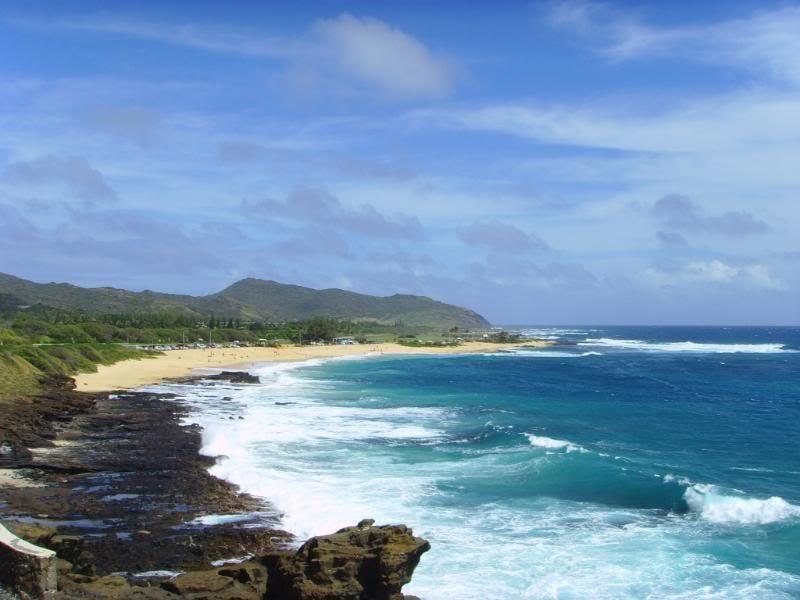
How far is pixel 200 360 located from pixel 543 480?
218 feet

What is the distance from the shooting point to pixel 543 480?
2534cm

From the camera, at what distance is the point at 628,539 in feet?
61.8

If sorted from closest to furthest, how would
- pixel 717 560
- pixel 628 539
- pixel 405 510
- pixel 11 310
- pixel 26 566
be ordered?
pixel 26 566, pixel 717 560, pixel 628 539, pixel 405 510, pixel 11 310

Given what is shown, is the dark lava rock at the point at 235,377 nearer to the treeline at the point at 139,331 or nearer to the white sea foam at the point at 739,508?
the treeline at the point at 139,331

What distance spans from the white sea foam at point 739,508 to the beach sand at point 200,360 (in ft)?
131

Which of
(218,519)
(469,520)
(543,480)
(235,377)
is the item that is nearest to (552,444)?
(543,480)

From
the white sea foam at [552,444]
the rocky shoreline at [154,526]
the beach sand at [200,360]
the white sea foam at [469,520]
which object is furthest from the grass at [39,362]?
the white sea foam at [552,444]

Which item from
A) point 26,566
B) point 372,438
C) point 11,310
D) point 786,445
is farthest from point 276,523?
point 11,310

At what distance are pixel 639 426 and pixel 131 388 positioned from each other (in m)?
34.8

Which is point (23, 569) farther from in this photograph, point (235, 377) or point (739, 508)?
point (235, 377)

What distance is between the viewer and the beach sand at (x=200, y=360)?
55.6m

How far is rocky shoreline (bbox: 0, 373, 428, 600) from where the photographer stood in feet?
41.5

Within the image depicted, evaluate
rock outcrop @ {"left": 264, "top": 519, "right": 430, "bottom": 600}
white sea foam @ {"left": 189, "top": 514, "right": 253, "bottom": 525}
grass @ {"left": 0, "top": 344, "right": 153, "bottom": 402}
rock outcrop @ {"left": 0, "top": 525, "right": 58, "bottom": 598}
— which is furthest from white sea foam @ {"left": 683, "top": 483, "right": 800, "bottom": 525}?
grass @ {"left": 0, "top": 344, "right": 153, "bottom": 402}

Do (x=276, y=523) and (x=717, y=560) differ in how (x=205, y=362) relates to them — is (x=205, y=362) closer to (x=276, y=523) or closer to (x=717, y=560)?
(x=276, y=523)
